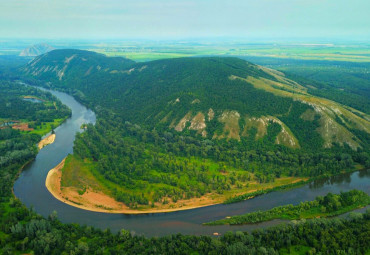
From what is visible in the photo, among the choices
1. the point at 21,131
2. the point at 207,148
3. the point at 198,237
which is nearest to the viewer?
the point at 198,237

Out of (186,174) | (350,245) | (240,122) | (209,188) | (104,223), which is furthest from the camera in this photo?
(240,122)

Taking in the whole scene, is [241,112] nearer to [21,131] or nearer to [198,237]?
[198,237]

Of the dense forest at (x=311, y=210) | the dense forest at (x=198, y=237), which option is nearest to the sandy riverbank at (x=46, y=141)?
the dense forest at (x=198, y=237)

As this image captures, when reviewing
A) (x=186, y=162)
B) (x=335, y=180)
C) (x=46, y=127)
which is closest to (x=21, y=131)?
(x=46, y=127)

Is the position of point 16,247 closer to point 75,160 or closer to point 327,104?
point 75,160

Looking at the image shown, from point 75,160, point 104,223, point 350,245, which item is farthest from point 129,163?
point 350,245

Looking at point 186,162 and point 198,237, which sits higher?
point 186,162
